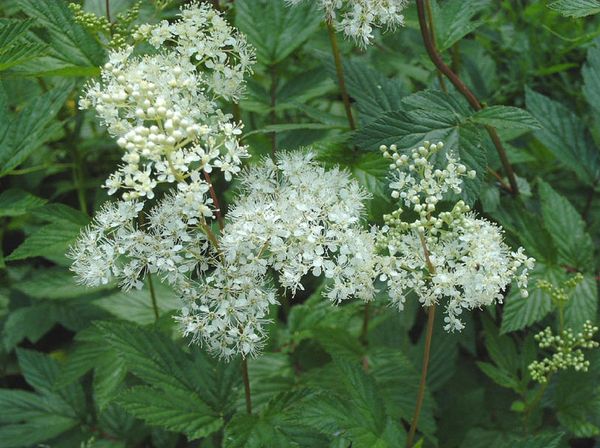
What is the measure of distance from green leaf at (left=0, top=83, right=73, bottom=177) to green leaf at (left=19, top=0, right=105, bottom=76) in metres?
0.11

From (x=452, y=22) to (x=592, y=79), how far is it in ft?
2.08

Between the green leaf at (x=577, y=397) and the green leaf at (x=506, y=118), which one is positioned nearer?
the green leaf at (x=506, y=118)

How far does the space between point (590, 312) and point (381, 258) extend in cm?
95

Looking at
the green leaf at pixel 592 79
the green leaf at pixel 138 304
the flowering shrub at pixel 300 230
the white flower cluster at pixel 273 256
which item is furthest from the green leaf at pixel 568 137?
the green leaf at pixel 138 304

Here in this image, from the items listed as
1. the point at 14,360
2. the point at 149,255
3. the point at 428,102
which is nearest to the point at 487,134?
the point at 428,102

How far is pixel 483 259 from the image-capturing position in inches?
65.7

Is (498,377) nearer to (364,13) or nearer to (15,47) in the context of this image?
(364,13)

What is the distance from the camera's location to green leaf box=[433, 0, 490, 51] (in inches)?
89.0

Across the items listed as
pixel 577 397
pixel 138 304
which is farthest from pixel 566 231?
pixel 138 304

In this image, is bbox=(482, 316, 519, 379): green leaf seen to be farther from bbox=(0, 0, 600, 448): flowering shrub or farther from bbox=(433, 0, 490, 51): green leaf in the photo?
bbox=(433, 0, 490, 51): green leaf

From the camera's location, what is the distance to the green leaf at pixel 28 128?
2346mm

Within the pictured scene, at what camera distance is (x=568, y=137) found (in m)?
2.65

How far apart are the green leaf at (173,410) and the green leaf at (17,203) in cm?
84

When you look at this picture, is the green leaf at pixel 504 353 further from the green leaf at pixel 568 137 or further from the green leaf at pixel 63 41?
the green leaf at pixel 63 41
